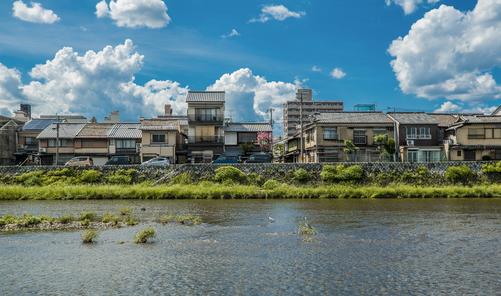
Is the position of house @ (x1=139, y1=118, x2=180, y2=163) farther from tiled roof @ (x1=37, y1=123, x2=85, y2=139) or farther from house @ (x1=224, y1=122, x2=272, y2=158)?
tiled roof @ (x1=37, y1=123, x2=85, y2=139)

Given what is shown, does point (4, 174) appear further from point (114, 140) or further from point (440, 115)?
point (440, 115)

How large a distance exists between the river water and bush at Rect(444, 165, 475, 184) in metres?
16.4

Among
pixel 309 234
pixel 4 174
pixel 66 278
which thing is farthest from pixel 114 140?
pixel 66 278

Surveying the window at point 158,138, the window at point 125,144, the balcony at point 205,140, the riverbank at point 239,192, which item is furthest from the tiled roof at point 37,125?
the riverbank at point 239,192

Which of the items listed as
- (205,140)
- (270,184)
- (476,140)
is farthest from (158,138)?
(476,140)

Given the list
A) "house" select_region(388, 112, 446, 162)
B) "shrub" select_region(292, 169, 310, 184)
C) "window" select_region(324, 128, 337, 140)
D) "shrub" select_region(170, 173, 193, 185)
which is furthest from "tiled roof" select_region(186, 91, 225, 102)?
"shrub" select_region(292, 169, 310, 184)

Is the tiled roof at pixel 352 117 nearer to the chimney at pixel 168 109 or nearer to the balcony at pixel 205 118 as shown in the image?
the balcony at pixel 205 118

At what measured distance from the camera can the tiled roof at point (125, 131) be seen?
2569 inches

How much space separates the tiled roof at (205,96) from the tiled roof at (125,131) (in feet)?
27.7

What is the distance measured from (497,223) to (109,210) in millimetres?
22526

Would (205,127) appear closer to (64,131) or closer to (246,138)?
(246,138)

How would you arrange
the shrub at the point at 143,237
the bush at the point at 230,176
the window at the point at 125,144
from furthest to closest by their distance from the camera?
the window at the point at 125,144
the bush at the point at 230,176
the shrub at the point at 143,237

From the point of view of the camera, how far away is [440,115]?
6469 cm

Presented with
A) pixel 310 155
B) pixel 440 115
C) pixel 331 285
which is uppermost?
pixel 440 115
